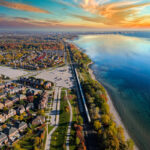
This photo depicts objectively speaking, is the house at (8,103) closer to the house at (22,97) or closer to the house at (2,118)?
the house at (22,97)

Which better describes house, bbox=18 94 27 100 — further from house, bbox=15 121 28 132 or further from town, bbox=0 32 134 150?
house, bbox=15 121 28 132

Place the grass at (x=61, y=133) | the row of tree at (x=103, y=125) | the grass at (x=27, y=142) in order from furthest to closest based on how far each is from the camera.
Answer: the grass at (x=61, y=133), the grass at (x=27, y=142), the row of tree at (x=103, y=125)

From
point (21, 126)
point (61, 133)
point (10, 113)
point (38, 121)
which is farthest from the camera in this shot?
point (10, 113)

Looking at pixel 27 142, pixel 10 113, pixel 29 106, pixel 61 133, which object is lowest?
pixel 27 142

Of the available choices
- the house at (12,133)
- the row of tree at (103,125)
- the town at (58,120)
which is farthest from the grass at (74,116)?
the house at (12,133)

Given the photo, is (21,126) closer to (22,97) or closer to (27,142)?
(27,142)

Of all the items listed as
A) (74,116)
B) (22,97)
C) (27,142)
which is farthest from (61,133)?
(22,97)

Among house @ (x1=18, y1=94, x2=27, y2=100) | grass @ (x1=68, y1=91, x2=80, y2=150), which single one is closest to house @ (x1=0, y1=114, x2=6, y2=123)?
house @ (x1=18, y1=94, x2=27, y2=100)

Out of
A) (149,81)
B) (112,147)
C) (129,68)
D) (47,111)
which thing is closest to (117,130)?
(112,147)
